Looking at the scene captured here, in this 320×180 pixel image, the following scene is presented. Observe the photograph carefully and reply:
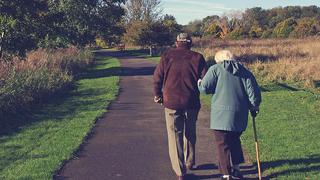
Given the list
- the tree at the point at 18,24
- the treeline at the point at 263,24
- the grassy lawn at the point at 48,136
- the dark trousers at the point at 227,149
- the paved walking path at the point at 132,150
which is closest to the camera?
the dark trousers at the point at 227,149

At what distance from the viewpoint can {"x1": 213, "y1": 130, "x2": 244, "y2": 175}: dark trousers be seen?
21.8ft

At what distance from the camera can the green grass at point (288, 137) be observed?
726 cm

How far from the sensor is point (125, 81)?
22484 millimetres

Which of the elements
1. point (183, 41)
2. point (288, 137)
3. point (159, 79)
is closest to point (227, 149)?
point (159, 79)

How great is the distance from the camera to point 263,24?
90.9 meters

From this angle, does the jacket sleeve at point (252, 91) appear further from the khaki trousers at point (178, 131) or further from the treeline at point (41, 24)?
the treeline at point (41, 24)

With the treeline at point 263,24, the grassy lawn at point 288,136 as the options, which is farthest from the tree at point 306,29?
the grassy lawn at point 288,136

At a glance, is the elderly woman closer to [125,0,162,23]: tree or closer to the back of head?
the back of head

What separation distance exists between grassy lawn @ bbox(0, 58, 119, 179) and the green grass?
3.08 m

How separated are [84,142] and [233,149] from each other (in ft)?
11.6

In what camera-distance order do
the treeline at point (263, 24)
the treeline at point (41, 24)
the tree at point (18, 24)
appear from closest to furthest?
the tree at point (18, 24)
the treeline at point (41, 24)
the treeline at point (263, 24)

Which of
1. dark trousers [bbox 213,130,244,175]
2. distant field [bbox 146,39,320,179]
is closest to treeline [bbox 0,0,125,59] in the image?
distant field [bbox 146,39,320,179]

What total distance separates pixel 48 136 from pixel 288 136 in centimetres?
457

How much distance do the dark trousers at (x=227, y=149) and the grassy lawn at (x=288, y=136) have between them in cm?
58
